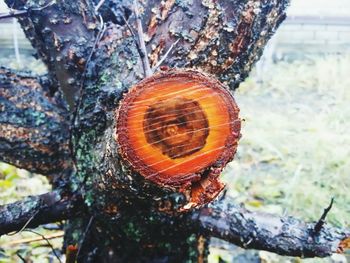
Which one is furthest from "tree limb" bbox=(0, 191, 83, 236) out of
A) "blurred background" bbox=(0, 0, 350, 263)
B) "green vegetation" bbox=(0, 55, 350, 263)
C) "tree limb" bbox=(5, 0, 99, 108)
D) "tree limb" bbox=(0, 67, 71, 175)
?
"green vegetation" bbox=(0, 55, 350, 263)

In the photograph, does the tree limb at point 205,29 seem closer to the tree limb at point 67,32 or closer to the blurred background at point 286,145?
the tree limb at point 67,32

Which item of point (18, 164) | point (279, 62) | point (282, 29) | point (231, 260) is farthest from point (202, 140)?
point (282, 29)

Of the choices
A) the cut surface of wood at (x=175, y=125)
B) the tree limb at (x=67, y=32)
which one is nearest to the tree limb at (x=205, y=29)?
the tree limb at (x=67, y=32)

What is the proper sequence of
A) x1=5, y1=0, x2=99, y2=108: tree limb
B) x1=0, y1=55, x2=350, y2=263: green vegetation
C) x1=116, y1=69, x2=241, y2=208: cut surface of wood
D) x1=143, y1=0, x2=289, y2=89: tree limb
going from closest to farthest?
x1=116, y1=69, x2=241, y2=208: cut surface of wood, x1=143, y1=0, x2=289, y2=89: tree limb, x1=5, y1=0, x2=99, y2=108: tree limb, x1=0, y1=55, x2=350, y2=263: green vegetation

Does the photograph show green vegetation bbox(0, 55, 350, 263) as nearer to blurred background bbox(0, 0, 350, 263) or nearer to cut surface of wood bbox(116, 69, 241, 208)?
blurred background bbox(0, 0, 350, 263)

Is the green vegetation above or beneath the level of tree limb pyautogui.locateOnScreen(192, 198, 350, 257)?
beneath

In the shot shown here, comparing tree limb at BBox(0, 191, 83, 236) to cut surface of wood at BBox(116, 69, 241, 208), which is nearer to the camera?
cut surface of wood at BBox(116, 69, 241, 208)
